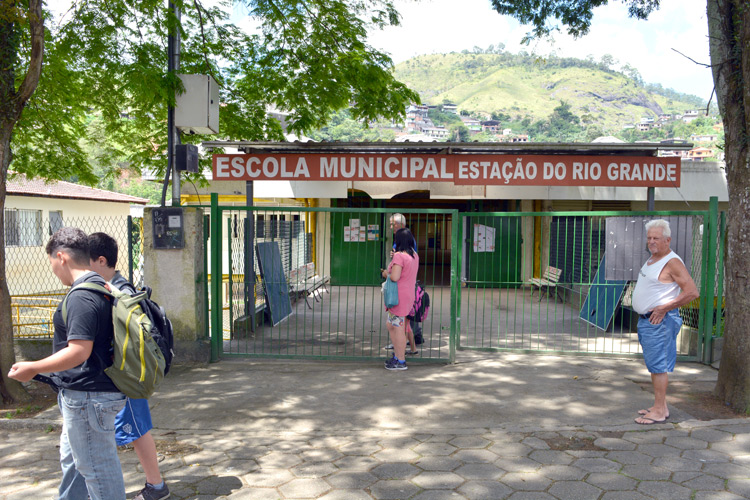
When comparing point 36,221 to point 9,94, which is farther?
point 36,221

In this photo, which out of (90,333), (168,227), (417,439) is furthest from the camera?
(168,227)

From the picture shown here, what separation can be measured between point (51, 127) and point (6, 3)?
464 centimetres

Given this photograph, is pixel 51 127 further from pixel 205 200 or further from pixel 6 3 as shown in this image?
pixel 205 200

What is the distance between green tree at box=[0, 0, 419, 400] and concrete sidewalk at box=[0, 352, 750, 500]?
4018 millimetres

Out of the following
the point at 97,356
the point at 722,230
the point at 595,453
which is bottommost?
the point at 595,453

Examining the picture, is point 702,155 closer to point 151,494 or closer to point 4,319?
point 4,319

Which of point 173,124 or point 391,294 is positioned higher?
point 173,124

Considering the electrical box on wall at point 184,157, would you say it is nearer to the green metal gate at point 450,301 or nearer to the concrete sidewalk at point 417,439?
the green metal gate at point 450,301

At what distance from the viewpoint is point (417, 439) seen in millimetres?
4648

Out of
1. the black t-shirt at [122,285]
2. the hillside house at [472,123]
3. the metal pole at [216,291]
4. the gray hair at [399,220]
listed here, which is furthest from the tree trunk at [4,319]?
the hillside house at [472,123]

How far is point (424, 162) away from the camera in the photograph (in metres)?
8.49

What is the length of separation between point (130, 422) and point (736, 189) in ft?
17.8

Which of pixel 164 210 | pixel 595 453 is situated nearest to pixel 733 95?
pixel 595 453

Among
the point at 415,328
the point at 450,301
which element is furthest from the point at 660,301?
the point at 450,301
